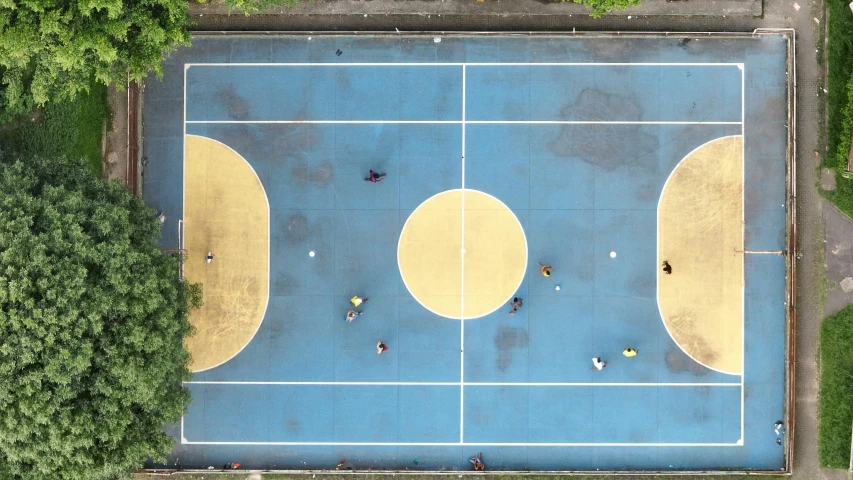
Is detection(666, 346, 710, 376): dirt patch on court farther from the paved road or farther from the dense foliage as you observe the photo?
the dense foliage

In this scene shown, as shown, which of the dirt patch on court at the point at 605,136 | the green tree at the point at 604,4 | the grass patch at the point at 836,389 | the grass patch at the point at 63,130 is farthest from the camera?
the grass patch at the point at 63,130

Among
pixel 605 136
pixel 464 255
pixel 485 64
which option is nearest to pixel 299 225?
pixel 464 255

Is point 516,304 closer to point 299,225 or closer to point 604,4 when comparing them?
point 299,225

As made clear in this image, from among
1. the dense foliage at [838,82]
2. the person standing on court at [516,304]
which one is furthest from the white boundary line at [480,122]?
the person standing on court at [516,304]

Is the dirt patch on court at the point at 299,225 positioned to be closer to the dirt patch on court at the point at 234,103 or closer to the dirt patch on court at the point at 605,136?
the dirt patch on court at the point at 234,103

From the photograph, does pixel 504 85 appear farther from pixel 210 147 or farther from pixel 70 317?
pixel 70 317
